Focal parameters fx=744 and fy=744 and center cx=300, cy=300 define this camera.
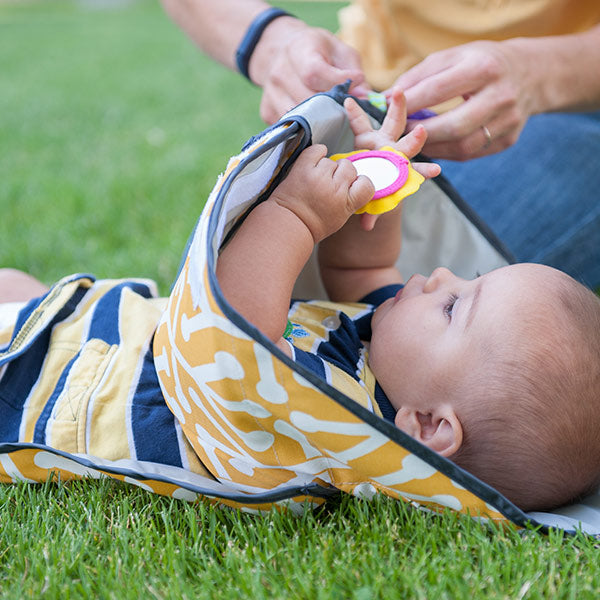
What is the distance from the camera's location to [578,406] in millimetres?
1140

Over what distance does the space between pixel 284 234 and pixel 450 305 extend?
333mm

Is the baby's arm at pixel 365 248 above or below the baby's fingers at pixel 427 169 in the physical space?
below

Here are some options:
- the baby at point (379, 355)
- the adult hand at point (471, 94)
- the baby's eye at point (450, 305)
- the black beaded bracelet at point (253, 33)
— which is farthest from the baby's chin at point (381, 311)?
Answer: the black beaded bracelet at point (253, 33)

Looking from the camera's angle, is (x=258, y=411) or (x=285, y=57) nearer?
(x=258, y=411)

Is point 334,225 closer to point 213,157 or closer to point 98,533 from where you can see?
point 98,533

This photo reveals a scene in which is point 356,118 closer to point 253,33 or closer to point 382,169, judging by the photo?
point 382,169

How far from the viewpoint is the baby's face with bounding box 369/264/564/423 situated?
1.19 m

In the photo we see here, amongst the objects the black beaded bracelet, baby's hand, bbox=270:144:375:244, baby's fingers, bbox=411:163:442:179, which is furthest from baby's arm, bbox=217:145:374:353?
the black beaded bracelet

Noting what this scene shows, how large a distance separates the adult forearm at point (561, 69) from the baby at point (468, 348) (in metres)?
0.41

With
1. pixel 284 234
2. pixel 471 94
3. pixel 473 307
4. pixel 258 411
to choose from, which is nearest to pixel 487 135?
pixel 471 94

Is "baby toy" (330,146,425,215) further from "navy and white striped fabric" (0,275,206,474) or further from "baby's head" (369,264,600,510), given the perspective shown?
"navy and white striped fabric" (0,275,206,474)

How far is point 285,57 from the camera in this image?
60.2 inches

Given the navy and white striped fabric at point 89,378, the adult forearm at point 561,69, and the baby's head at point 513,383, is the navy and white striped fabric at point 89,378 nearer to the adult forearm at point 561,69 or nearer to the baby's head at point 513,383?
the baby's head at point 513,383

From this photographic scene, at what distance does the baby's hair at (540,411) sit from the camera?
1130 mm
